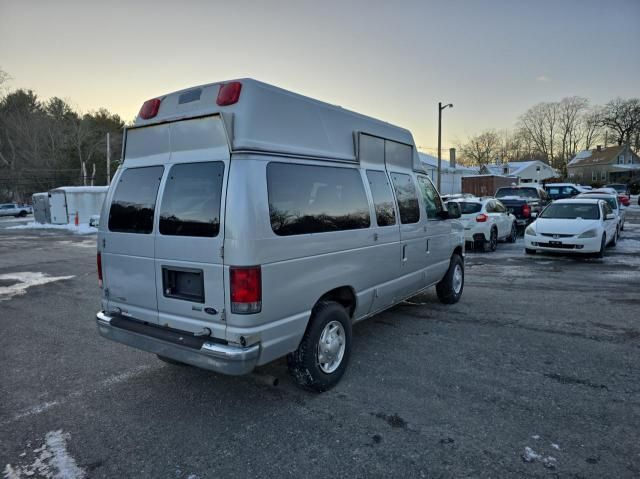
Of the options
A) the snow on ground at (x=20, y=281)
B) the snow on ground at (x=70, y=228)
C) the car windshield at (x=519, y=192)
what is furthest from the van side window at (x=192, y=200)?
the snow on ground at (x=70, y=228)

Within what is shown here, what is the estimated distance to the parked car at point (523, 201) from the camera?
17.2m

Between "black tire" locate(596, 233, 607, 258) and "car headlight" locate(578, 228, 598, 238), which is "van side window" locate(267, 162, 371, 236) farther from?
"black tire" locate(596, 233, 607, 258)

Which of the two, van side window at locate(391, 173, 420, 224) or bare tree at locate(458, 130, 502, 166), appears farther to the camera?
bare tree at locate(458, 130, 502, 166)

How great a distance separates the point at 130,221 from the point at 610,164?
267 ft

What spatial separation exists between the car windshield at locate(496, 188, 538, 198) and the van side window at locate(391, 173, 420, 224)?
56.8 ft

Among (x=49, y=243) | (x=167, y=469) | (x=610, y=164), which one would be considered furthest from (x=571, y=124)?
(x=167, y=469)

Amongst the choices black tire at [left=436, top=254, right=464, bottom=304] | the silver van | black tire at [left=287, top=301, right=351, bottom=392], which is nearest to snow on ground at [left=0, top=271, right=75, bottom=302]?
the silver van

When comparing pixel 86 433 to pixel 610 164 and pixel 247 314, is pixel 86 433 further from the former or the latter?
pixel 610 164

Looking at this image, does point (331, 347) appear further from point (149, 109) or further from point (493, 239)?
point (493, 239)

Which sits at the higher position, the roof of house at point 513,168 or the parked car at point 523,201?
the roof of house at point 513,168

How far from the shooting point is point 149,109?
387 centimetres

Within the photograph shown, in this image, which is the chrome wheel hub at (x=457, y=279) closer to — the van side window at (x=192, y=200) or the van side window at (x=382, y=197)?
the van side window at (x=382, y=197)

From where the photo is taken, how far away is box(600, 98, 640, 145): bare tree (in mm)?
70125

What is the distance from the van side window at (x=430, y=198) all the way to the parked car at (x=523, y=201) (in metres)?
11.0
